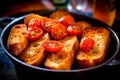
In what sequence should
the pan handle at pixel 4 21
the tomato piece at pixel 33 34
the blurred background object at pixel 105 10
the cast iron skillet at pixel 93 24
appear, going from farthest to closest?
the blurred background object at pixel 105 10 < the pan handle at pixel 4 21 < the tomato piece at pixel 33 34 < the cast iron skillet at pixel 93 24

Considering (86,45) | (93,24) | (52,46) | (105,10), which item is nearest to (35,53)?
(52,46)

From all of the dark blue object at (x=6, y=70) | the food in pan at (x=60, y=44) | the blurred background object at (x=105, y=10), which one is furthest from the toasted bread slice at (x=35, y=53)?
the blurred background object at (x=105, y=10)

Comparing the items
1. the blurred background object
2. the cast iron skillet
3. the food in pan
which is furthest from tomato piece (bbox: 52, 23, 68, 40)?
the blurred background object

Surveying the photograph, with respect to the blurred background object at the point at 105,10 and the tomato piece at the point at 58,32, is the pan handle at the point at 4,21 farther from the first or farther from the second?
the blurred background object at the point at 105,10

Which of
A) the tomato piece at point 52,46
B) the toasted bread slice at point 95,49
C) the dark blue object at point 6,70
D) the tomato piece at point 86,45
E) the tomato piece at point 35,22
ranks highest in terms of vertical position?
the tomato piece at point 35,22

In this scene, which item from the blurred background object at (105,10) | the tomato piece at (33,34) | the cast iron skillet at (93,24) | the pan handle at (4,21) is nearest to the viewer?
the cast iron skillet at (93,24)

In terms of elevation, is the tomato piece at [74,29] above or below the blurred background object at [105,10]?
above

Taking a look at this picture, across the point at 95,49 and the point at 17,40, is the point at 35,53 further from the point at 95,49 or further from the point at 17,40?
the point at 95,49

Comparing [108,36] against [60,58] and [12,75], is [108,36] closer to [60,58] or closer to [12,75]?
[60,58]

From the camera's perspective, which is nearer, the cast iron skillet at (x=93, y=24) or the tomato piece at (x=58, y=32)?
the cast iron skillet at (x=93, y=24)
